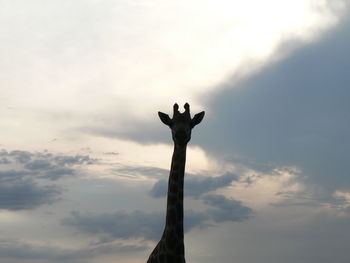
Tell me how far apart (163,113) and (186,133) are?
5.28 feet

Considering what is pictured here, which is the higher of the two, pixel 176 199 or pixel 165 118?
pixel 165 118

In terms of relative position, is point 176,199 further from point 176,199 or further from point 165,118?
point 165,118

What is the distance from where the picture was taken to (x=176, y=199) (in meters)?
24.4

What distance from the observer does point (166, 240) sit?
24109 mm

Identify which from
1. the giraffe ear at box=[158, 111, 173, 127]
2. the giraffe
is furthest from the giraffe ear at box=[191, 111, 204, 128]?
the giraffe ear at box=[158, 111, 173, 127]

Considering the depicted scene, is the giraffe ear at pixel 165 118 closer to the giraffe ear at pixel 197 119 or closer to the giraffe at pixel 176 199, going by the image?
the giraffe at pixel 176 199

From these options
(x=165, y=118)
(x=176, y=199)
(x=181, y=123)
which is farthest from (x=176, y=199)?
(x=165, y=118)

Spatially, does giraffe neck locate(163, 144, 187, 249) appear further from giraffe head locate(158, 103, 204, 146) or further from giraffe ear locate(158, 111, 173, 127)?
giraffe ear locate(158, 111, 173, 127)

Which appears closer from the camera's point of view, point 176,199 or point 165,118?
point 176,199

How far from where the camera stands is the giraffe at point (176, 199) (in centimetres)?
2392

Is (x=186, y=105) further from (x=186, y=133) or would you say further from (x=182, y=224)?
(x=182, y=224)

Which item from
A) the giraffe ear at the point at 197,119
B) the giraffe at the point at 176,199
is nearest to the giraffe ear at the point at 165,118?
the giraffe at the point at 176,199

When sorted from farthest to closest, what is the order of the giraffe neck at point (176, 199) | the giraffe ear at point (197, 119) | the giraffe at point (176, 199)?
the giraffe ear at point (197, 119), the giraffe neck at point (176, 199), the giraffe at point (176, 199)

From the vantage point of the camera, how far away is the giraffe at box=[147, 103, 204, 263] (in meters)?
23.9
